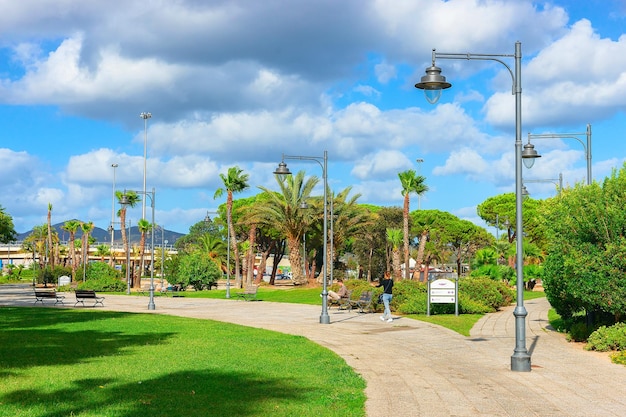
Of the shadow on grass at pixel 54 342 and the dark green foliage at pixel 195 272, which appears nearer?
the shadow on grass at pixel 54 342

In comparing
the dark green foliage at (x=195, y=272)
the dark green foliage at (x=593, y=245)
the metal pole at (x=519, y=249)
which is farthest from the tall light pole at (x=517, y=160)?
the dark green foliage at (x=195, y=272)

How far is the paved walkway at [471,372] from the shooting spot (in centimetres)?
951

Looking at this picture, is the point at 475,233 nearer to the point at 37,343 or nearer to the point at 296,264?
the point at 296,264

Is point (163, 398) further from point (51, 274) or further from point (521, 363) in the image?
point (51, 274)

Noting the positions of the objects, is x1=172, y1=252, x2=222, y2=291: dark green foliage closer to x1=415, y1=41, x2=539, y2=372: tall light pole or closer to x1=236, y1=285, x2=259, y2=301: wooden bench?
x1=236, y1=285, x2=259, y2=301: wooden bench

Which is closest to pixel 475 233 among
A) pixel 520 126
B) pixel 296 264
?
pixel 296 264

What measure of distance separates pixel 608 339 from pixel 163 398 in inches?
416

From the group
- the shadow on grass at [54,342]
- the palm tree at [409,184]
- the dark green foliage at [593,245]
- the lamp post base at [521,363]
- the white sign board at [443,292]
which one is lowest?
the shadow on grass at [54,342]

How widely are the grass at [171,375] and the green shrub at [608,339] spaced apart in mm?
6106

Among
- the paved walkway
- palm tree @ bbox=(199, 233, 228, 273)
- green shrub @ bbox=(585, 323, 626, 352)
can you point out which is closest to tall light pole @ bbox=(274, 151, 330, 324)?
the paved walkway

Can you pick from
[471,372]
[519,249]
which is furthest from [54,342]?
[519,249]

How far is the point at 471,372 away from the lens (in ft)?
41.8

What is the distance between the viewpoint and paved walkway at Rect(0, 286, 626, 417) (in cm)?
951

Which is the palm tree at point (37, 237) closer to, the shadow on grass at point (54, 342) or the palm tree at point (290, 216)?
the palm tree at point (290, 216)
